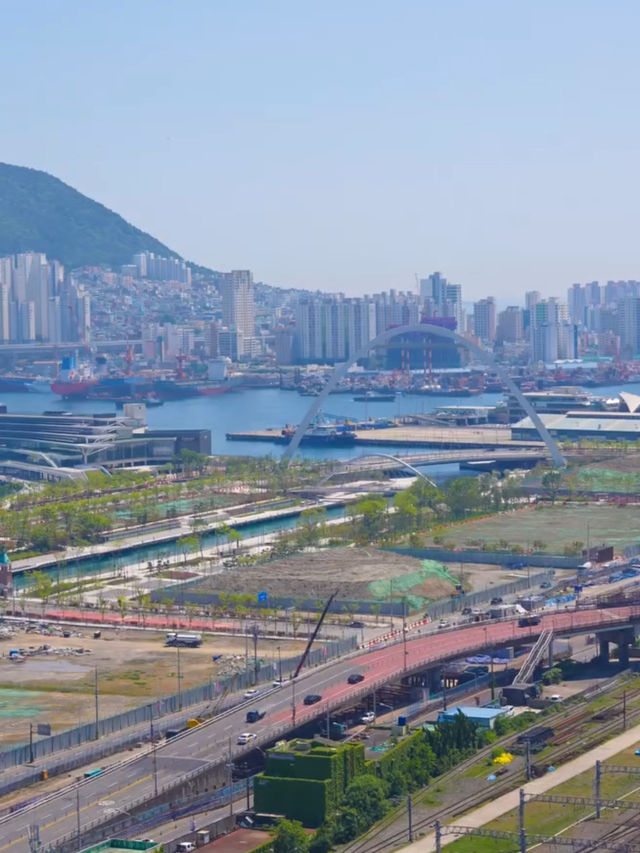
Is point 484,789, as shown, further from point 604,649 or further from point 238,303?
point 238,303

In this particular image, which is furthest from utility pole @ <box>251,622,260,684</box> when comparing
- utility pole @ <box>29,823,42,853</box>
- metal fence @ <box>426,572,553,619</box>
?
utility pole @ <box>29,823,42,853</box>

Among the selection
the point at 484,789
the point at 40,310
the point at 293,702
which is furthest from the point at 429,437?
the point at 40,310

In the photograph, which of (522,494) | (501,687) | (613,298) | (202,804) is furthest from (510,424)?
(613,298)

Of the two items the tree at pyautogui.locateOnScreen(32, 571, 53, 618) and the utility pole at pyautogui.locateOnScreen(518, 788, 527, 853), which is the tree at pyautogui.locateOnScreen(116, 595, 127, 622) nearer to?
the tree at pyautogui.locateOnScreen(32, 571, 53, 618)

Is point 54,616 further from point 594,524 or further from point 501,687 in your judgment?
point 594,524

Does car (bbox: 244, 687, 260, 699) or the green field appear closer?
car (bbox: 244, 687, 260, 699)

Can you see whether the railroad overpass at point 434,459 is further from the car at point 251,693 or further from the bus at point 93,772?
the bus at point 93,772
